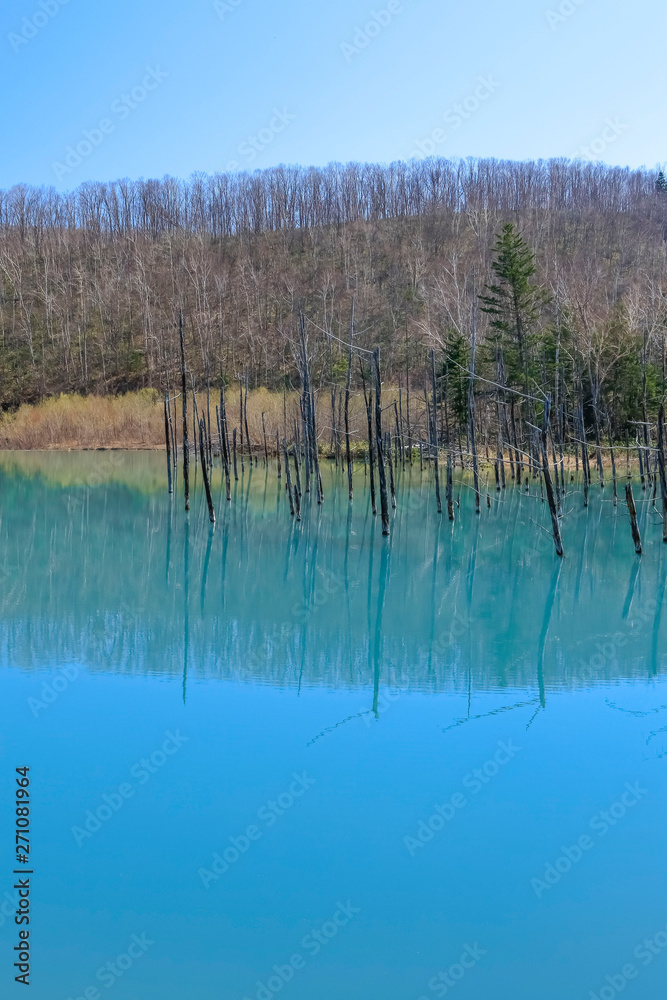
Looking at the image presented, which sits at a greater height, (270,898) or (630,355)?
(630,355)

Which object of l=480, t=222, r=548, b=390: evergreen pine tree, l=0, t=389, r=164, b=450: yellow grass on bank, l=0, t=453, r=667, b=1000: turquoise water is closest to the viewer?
l=0, t=453, r=667, b=1000: turquoise water

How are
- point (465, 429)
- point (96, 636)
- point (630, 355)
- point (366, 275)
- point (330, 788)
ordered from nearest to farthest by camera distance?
point (330, 788)
point (96, 636)
point (630, 355)
point (465, 429)
point (366, 275)

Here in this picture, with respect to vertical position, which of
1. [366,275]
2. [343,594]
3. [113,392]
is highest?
[366,275]

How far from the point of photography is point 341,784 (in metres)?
6.85

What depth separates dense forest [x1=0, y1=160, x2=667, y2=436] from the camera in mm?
49781

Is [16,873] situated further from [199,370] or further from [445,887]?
[199,370]

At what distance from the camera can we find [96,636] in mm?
11375

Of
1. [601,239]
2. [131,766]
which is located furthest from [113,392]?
[131,766]

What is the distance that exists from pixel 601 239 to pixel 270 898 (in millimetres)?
66908

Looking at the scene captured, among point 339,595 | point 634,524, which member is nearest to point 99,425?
point 339,595

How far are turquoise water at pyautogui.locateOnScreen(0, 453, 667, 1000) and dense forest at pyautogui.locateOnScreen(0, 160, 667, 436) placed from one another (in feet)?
75.8

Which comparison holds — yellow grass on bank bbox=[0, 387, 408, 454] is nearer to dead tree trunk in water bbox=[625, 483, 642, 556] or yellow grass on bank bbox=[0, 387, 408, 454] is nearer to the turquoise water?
dead tree trunk in water bbox=[625, 483, 642, 556]

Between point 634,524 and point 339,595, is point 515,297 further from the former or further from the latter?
point 339,595

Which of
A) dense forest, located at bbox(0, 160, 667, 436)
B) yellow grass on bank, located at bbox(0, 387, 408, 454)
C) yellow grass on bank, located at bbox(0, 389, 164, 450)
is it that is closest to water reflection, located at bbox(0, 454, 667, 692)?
dense forest, located at bbox(0, 160, 667, 436)
